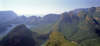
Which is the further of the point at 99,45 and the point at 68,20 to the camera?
the point at 68,20

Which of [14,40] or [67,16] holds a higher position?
[67,16]

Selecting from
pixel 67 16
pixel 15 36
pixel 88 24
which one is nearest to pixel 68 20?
pixel 67 16

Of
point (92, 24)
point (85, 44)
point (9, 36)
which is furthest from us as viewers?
point (92, 24)

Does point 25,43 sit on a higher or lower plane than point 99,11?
lower

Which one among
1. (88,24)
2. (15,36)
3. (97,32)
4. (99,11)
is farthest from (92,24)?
(15,36)

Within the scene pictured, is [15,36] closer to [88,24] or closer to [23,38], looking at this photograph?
[23,38]

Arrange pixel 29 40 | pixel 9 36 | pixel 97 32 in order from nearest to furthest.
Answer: pixel 9 36
pixel 29 40
pixel 97 32

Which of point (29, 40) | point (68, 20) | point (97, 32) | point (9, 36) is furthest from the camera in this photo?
point (68, 20)

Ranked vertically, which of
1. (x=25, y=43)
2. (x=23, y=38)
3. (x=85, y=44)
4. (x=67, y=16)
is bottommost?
(x=85, y=44)

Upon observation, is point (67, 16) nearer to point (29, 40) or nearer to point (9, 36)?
point (29, 40)

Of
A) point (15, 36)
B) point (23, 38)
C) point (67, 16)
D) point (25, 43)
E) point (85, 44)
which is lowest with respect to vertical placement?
point (85, 44)
